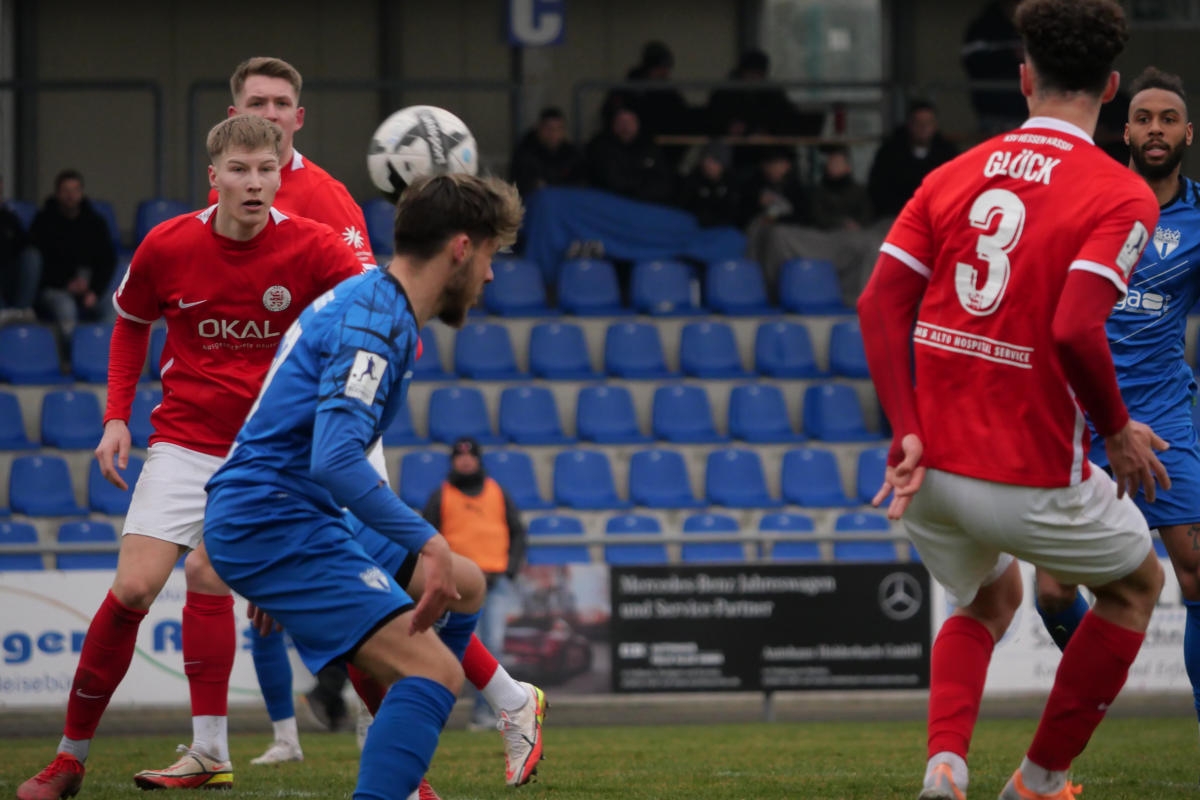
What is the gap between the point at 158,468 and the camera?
5367 mm

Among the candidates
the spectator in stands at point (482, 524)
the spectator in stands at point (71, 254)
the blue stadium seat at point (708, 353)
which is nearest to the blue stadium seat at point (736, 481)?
the blue stadium seat at point (708, 353)

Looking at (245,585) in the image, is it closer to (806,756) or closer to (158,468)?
(158,468)

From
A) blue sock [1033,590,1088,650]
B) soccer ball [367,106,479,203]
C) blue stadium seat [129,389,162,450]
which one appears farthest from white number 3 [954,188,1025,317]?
blue stadium seat [129,389,162,450]

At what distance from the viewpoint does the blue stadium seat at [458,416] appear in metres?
14.2

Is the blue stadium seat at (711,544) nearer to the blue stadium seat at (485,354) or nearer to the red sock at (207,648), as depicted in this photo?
the blue stadium seat at (485,354)

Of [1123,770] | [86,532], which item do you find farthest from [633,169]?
[1123,770]

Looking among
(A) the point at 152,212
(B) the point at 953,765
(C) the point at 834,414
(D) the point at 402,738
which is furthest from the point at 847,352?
(D) the point at 402,738

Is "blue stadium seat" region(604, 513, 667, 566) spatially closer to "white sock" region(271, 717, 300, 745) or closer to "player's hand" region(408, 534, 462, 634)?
"white sock" region(271, 717, 300, 745)

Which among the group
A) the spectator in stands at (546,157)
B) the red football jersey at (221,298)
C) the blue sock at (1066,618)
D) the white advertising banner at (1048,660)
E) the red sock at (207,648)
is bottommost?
the white advertising banner at (1048,660)

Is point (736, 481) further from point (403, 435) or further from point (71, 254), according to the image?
point (71, 254)

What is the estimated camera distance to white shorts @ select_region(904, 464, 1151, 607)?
13.0 feet

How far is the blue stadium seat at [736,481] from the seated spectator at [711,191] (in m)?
3.07

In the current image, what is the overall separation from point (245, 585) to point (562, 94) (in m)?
15.0

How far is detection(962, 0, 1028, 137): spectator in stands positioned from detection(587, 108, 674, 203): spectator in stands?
11.4 ft
